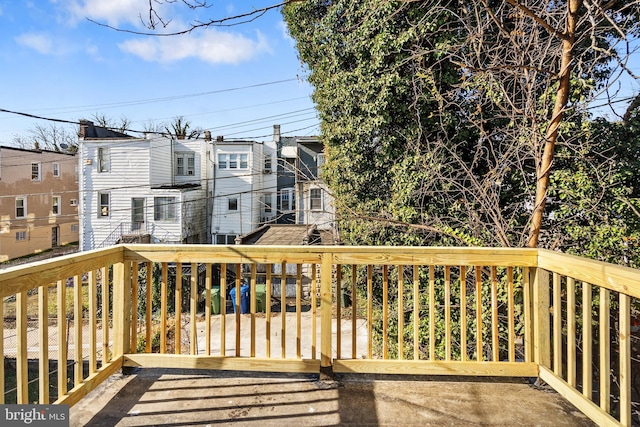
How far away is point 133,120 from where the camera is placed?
27.0 meters

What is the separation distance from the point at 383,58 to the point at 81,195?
15316 millimetres

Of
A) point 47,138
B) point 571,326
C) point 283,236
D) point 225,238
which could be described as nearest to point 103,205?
point 225,238

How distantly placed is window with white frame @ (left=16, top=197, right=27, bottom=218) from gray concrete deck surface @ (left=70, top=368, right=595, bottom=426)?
782 inches

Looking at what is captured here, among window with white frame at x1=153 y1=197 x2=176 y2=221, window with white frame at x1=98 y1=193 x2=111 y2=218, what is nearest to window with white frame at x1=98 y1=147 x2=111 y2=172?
window with white frame at x1=98 y1=193 x2=111 y2=218

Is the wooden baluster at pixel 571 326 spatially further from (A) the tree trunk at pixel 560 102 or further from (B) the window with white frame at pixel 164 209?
(B) the window with white frame at pixel 164 209

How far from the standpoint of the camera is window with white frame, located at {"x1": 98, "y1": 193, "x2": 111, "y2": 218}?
15875mm

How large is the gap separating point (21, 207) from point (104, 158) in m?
5.59

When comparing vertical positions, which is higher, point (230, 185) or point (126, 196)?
point (230, 185)

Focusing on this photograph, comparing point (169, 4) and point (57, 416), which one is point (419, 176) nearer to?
point (169, 4)

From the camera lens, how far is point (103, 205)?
1592cm

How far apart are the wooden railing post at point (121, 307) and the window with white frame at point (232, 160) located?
614 inches

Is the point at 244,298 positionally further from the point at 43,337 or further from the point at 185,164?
the point at 185,164

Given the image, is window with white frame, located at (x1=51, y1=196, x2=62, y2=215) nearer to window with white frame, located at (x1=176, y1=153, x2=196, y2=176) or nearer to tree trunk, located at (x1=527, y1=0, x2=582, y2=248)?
window with white frame, located at (x1=176, y1=153, x2=196, y2=176)

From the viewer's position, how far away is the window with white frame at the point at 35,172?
17625 millimetres
